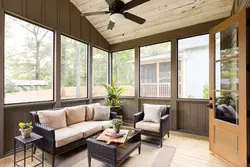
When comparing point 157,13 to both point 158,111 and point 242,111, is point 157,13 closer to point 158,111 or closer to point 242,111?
point 158,111

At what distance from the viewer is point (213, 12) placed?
337 cm

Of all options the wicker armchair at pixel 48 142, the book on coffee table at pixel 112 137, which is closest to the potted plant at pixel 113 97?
the wicker armchair at pixel 48 142

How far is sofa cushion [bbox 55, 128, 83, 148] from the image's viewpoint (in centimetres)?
240

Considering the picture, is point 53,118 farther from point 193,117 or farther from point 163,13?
point 163,13

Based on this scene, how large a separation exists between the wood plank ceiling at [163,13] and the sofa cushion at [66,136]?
315cm

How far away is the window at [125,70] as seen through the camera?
5020 mm

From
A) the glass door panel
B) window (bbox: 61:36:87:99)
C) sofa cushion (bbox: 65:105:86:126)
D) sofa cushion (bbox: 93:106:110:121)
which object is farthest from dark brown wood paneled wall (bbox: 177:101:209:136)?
Result: window (bbox: 61:36:87:99)

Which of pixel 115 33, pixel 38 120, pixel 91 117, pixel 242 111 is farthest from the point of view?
pixel 115 33

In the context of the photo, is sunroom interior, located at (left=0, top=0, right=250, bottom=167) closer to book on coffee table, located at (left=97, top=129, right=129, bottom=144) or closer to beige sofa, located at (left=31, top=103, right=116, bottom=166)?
beige sofa, located at (left=31, top=103, right=116, bottom=166)

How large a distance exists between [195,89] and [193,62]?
0.76 meters

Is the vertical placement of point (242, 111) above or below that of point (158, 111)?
above

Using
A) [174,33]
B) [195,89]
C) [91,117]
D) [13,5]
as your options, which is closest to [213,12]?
[174,33]

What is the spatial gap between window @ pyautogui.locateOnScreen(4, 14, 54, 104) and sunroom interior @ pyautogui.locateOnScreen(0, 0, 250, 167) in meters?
0.02

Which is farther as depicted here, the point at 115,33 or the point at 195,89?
the point at 115,33
